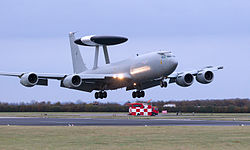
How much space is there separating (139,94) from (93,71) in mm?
8619

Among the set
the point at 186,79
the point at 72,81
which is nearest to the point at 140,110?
the point at 72,81

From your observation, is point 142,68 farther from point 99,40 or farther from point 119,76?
point 99,40

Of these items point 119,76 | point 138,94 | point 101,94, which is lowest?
point 138,94

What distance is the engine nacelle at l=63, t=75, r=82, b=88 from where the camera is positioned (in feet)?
210

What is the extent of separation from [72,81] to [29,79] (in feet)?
18.1

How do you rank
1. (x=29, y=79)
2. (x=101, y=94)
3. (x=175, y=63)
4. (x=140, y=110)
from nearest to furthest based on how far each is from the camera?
(x=175, y=63), (x=29, y=79), (x=101, y=94), (x=140, y=110)

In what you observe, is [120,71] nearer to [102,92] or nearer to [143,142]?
[102,92]

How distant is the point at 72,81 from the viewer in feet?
211

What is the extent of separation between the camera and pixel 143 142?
37.0 m

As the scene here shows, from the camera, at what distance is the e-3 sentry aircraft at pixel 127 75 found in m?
58.6

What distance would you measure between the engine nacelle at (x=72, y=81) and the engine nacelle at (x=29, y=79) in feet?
12.6

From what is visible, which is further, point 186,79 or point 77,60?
point 77,60

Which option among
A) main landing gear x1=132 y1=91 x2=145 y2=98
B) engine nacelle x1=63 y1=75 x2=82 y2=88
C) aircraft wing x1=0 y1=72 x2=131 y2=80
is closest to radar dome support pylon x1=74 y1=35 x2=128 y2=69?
aircraft wing x1=0 y1=72 x2=131 y2=80

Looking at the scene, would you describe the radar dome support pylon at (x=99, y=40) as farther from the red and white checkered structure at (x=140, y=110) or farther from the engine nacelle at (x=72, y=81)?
the red and white checkered structure at (x=140, y=110)
